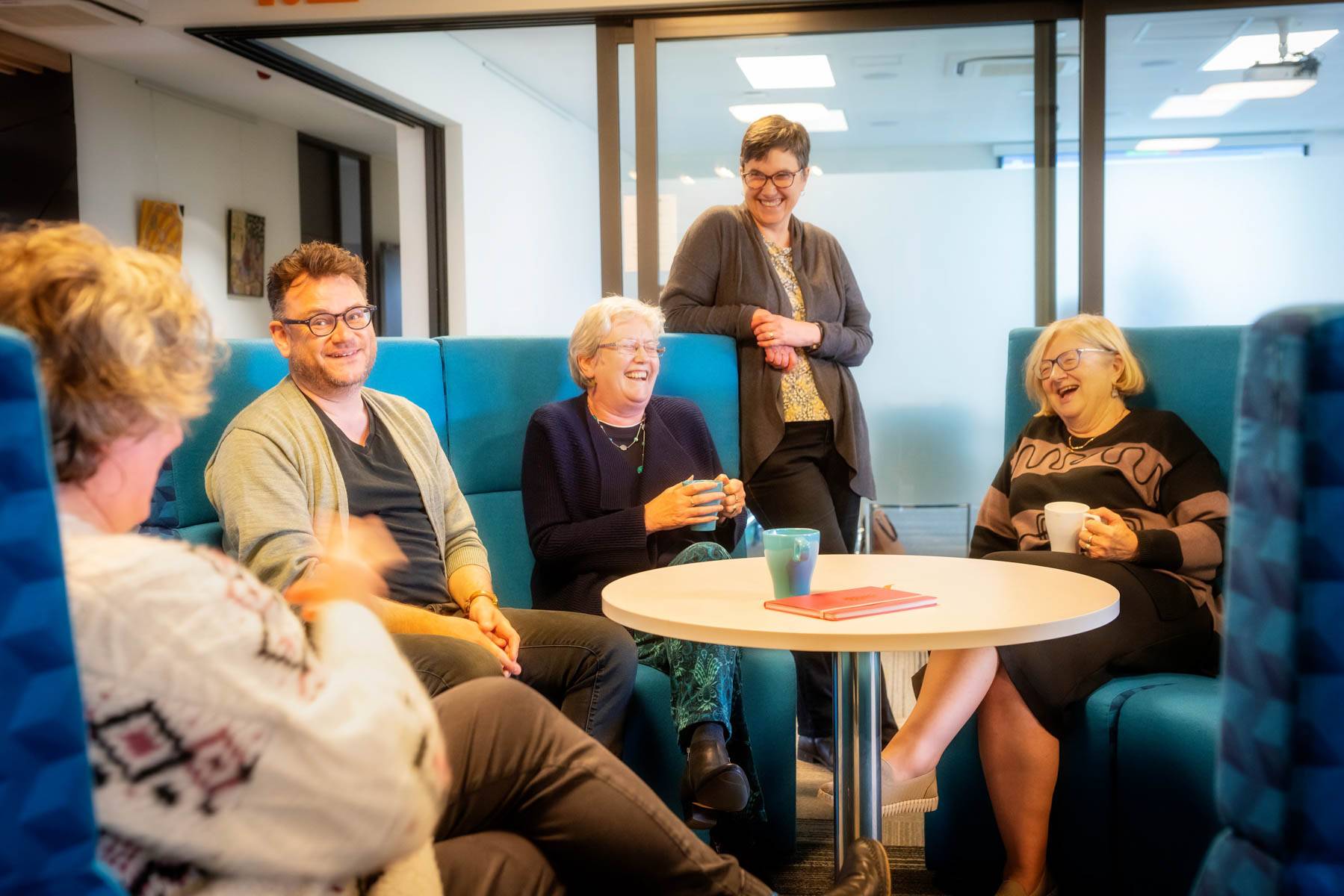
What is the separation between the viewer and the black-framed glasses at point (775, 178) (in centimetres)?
298

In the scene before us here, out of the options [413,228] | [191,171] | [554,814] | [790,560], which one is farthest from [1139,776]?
[191,171]

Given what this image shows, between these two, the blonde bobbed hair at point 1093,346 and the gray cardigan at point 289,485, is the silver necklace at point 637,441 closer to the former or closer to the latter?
the gray cardigan at point 289,485

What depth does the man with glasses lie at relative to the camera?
1.87 meters

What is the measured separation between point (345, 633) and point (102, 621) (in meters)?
0.20

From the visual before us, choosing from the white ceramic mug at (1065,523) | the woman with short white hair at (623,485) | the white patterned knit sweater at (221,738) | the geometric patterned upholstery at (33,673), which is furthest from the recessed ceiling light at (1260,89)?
the geometric patterned upholstery at (33,673)

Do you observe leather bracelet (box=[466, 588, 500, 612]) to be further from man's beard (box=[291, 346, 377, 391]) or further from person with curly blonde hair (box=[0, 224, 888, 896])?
person with curly blonde hair (box=[0, 224, 888, 896])

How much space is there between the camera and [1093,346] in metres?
2.32

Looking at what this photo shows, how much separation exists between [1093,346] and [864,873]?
51.0 inches

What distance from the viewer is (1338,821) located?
0.82 metres

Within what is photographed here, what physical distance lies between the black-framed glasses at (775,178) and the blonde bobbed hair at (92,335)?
7.47 feet

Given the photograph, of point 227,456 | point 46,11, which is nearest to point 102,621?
point 227,456

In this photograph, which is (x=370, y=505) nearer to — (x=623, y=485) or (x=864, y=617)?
(x=623, y=485)

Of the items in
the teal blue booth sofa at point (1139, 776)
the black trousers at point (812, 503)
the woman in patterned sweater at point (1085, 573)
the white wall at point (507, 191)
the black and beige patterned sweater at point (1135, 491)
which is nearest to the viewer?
the teal blue booth sofa at point (1139, 776)

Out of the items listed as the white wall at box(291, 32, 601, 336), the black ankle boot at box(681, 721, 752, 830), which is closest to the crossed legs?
the black ankle boot at box(681, 721, 752, 830)
